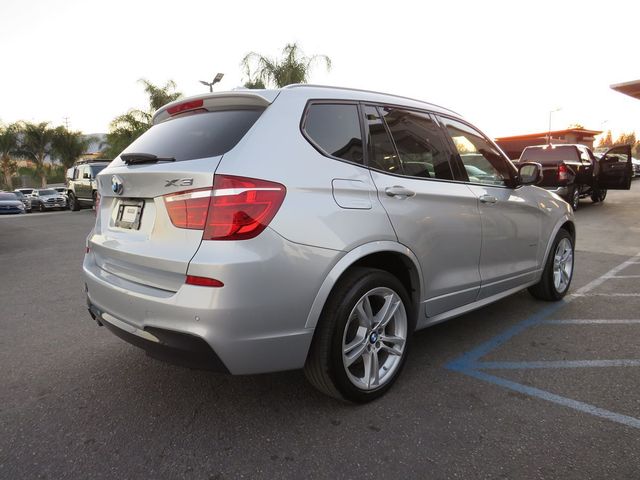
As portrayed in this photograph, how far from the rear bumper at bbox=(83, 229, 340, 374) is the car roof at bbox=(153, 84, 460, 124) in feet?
2.63

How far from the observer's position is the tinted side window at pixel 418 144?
2916mm

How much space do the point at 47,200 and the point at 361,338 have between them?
30.1 metres

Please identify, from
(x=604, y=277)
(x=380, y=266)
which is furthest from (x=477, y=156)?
(x=604, y=277)

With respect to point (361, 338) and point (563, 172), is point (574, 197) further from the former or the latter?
point (361, 338)

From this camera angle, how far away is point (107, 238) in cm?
267

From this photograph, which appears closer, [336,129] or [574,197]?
[336,129]

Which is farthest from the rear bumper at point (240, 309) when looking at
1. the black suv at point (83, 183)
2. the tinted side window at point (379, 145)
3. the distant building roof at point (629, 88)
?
the distant building roof at point (629, 88)

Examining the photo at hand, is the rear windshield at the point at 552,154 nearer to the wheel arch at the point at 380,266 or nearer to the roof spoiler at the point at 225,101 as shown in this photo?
the wheel arch at the point at 380,266

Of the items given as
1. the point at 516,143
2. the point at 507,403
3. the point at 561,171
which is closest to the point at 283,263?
the point at 507,403

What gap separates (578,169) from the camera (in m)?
13.1

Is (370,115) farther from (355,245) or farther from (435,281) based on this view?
(435,281)

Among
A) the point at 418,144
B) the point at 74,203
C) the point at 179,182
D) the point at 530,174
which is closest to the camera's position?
the point at 179,182

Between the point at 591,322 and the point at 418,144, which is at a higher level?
the point at 418,144

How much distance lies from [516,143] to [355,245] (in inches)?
1969
